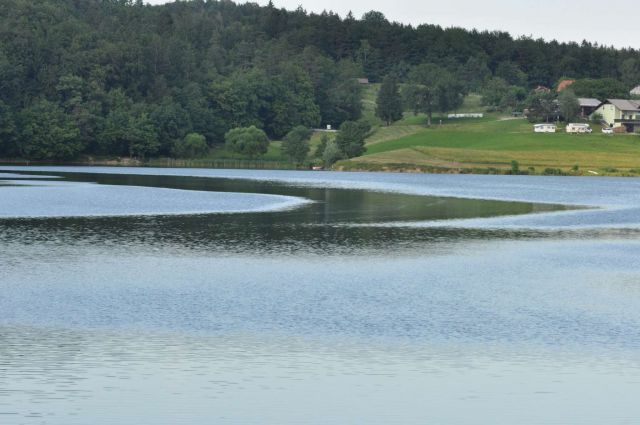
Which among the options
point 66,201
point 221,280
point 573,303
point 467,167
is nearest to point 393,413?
point 573,303

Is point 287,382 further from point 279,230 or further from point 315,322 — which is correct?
point 279,230

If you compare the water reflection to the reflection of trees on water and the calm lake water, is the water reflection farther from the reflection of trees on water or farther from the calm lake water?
the reflection of trees on water

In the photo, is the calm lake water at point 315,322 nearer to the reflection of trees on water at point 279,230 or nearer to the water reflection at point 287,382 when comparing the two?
the water reflection at point 287,382

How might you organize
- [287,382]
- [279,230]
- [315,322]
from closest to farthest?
[287,382]
[315,322]
[279,230]

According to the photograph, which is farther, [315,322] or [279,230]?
[279,230]

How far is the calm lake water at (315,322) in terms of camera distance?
2444 cm

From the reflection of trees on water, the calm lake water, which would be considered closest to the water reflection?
the calm lake water

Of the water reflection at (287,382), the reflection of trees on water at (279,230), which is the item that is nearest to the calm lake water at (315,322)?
the water reflection at (287,382)

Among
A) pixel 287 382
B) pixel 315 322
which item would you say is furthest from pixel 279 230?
pixel 287 382

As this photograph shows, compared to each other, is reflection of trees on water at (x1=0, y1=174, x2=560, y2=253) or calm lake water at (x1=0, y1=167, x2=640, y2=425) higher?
calm lake water at (x1=0, y1=167, x2=640, y2=425)

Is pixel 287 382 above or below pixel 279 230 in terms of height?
above

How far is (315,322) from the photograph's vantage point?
35031 millimetres

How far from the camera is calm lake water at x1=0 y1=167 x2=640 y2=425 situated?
24438mm

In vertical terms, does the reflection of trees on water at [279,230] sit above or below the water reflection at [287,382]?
below
